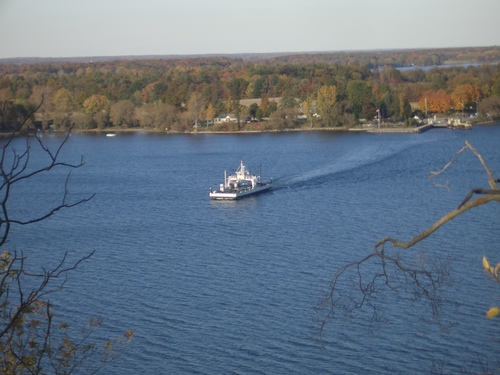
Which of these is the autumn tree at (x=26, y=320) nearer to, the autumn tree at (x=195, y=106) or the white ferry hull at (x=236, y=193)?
the white ferry hull at (x=236, y=193)

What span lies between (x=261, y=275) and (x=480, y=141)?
1317 cm

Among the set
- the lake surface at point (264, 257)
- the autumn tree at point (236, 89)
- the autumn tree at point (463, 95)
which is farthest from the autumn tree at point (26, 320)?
the autumn tree at point (463, 95)

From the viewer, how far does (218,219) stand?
1076 centimetres

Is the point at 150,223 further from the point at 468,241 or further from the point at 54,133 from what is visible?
the point at 54,133

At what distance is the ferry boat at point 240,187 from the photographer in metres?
12.6


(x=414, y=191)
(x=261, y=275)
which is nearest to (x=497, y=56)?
(x=414, y=191)

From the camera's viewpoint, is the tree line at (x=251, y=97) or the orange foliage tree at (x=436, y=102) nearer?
the tree line at (x=251, y=97)

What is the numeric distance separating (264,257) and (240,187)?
17.6ft

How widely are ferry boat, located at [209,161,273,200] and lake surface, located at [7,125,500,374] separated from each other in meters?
0.27

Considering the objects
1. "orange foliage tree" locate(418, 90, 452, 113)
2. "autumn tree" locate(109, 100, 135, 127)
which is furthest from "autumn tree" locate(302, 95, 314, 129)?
"autumn tree" locate(109, 100, 135, 127)

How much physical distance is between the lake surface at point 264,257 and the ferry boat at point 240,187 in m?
0.27

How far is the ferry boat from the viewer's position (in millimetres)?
12617

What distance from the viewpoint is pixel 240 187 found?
44.1 ft

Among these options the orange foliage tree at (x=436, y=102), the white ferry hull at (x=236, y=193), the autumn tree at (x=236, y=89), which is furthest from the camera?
the autumn tree at (x=236, y=89)
